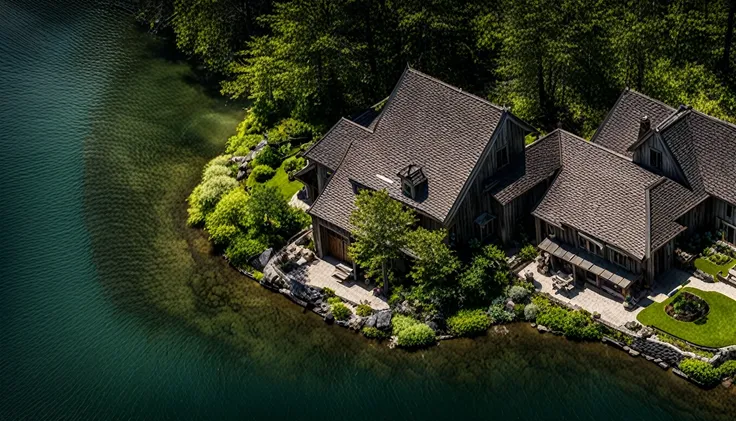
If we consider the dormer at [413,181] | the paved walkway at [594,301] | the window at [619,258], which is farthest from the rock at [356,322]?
the window at [619,258]

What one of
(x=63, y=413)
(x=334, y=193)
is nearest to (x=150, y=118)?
(x=334, y=193)

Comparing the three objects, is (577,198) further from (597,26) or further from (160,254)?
(160,254)

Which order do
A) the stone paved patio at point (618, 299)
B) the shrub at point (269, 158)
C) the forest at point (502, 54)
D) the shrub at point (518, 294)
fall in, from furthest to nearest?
the shrub at point (269, 158) → the forest at point (502, 54) → the shrub at point (518, 294) → the stone paved patio at point (618, 299)

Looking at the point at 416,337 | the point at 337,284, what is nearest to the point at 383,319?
the point at 416,337

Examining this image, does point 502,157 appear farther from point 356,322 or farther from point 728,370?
point 728,370

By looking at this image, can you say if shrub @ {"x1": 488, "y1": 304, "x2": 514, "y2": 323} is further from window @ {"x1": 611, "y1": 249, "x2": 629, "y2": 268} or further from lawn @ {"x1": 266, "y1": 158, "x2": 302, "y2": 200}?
lawn @ {"x1": 266, "y1": 158, "x2": 302, "y2": 200}

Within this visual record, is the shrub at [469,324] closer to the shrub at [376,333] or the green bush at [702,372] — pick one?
the shrub at [376,333]
